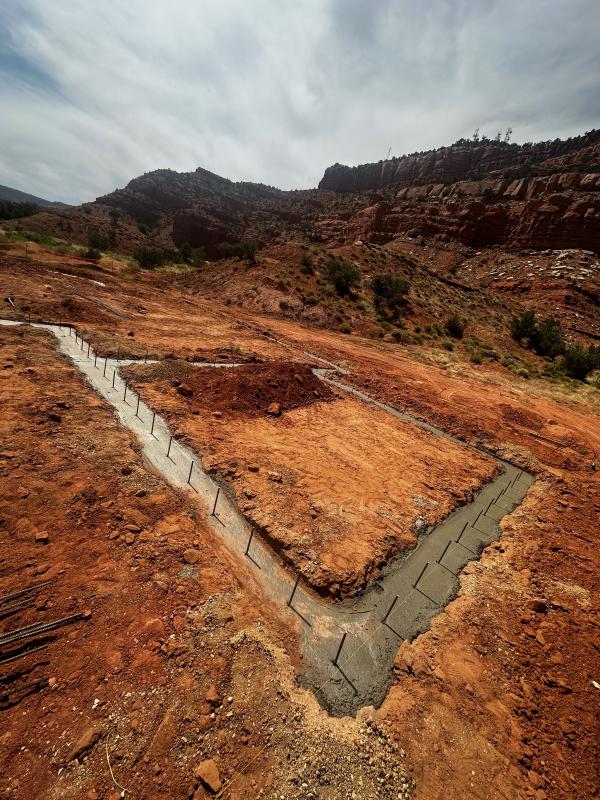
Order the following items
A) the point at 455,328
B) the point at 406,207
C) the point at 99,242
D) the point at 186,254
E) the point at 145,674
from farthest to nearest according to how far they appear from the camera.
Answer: the point at 406,207 < the point at 186,254 < the point at 99,242 < the point at 455,328 < the point at 145,674

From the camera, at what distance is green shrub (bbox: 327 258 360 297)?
3969 cm

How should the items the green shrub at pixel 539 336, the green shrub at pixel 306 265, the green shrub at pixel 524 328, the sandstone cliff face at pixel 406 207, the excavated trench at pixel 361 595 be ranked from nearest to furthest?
1. the excavated trench at pixel 361 595
2. the green shrub at pixel 539 336
3. the green shrub at pixel 524 328
4. the green shrub at pixel 306 265
5. the sandstone cliff face at pixel 406 207

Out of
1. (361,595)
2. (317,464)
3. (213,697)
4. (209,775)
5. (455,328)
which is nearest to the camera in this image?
(209,775)

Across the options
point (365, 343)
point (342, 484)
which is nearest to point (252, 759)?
point (342, 484)

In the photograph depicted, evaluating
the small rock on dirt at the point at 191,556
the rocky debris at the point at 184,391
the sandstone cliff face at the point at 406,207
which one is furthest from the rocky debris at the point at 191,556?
the sandstone cliff face at the point at 406,207

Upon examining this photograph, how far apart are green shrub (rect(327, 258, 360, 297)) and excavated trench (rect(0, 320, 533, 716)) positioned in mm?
31344

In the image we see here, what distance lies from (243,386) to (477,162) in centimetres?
13439

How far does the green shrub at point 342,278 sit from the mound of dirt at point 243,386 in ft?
81.7

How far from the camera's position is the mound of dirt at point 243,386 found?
14.4m

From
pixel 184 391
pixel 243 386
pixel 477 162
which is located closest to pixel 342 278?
pixel 243 386

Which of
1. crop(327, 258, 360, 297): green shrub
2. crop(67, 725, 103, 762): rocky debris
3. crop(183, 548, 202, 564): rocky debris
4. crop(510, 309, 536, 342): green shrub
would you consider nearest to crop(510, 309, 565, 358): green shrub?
crop(510, 309, 536, 342): green shrub

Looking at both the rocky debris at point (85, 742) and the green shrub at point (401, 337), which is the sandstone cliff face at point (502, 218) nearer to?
the green shrub at point (401, 337)

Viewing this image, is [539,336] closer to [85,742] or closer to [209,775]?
[209,775]

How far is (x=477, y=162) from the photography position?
109 m
